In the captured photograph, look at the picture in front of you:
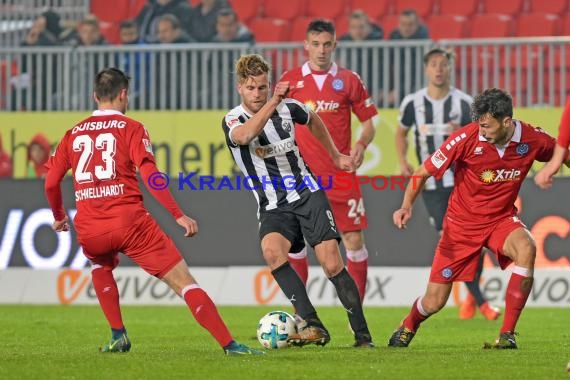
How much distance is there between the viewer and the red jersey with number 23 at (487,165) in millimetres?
9562

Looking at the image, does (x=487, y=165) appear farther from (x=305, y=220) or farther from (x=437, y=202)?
(x=437, y=202)

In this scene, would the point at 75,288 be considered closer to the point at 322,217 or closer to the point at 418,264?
the point at 418,264

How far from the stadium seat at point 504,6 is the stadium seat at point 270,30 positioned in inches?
114

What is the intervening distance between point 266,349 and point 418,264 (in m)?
6.39

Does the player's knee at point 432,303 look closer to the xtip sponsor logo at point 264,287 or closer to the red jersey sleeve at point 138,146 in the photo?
the red jersey sleeve at point 138,146

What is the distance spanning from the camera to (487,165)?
31.6ft

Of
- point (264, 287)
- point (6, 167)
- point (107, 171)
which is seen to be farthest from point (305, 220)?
point (6, 167)

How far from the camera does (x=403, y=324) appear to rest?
9.85m

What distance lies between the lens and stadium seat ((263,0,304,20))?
19.9m

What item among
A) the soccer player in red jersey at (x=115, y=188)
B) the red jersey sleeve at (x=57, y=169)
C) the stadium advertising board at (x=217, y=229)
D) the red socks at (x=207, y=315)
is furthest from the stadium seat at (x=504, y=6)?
the red socks at (x=207, y=315)

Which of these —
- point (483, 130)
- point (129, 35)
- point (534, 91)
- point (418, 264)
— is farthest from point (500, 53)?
point (483, 130)

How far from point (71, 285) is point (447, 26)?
21.5 feet

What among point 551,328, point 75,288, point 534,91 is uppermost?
point 534,91

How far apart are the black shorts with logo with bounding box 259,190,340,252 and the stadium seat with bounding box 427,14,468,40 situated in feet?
31.0
